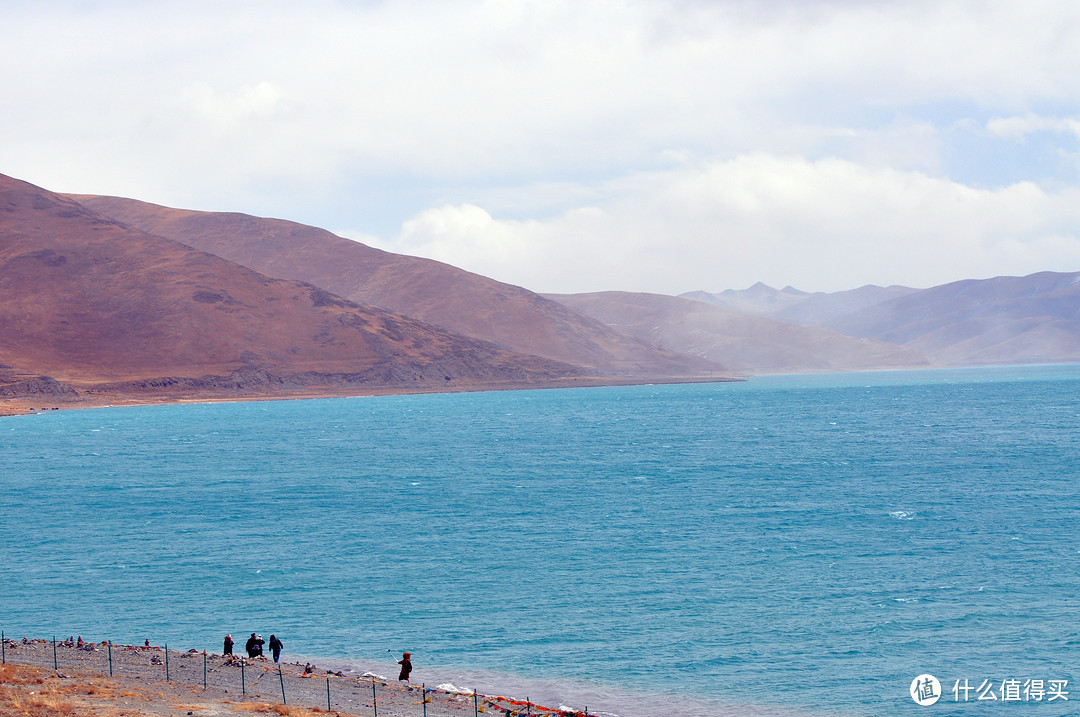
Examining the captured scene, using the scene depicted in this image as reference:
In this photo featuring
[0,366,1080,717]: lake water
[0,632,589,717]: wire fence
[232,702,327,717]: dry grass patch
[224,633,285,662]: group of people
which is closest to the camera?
[232,702,327,717]: dry grass patch

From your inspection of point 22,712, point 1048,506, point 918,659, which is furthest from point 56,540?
point 1048,506

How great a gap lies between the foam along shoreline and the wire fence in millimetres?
34

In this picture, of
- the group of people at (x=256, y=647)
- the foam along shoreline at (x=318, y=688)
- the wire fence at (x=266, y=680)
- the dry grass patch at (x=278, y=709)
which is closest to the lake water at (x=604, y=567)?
the foam along shoreline at (x=318, y=688)

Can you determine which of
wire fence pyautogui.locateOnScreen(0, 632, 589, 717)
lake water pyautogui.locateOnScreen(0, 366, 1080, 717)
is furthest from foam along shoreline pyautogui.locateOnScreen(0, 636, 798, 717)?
lake water pyautogui.locateOnScreen(0, 366, 1080, 717)

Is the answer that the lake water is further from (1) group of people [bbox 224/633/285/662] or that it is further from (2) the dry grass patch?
(2) the dry grass patch

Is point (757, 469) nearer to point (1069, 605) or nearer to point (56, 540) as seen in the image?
point (1069, 605)

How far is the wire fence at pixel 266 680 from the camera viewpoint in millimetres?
30438

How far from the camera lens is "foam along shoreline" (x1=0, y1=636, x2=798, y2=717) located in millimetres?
30156

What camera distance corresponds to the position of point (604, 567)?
51.8m

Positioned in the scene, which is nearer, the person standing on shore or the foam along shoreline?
the foam along shoreline

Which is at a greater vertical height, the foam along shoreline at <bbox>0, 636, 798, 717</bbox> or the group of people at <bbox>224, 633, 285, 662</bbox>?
the group of people at <bbox>224, 633, 285, 662</bbox>

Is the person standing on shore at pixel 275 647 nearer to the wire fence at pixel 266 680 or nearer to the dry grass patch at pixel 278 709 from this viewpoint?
the wire fence at pixel 266 680

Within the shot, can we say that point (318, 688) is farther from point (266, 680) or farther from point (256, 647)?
point (256, 647)

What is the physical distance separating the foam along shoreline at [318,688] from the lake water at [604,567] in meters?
0.31
